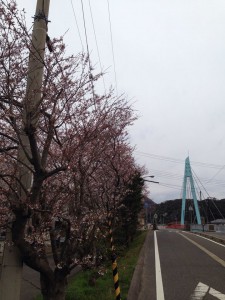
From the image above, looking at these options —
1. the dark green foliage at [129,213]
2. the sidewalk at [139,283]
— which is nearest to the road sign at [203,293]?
the sidewalk at [139,283]

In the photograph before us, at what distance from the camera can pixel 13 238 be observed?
5.26 metres

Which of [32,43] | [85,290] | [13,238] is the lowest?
[85,290]

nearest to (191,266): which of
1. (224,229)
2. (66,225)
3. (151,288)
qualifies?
(151,288)

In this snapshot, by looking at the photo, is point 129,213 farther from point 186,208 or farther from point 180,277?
point 186,208

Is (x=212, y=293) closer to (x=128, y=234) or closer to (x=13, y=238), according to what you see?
(x=13, y=238)

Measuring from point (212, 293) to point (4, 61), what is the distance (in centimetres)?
731

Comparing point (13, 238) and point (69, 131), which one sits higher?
point (69, 131)

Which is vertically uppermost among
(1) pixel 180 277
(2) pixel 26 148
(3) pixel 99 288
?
(2) pixel 26 148

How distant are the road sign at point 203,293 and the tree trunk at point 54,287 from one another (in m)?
3.76

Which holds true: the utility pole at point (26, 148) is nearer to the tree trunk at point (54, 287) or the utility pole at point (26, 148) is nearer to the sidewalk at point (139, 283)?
the tree trunk at point (54, 287)

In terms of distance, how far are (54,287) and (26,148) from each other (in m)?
2.49

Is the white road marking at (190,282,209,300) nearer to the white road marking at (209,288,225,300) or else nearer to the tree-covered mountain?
the white road marking at (209,288,225,300)

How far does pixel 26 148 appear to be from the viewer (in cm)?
543

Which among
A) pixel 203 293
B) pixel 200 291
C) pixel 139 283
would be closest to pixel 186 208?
pixel 139 283
